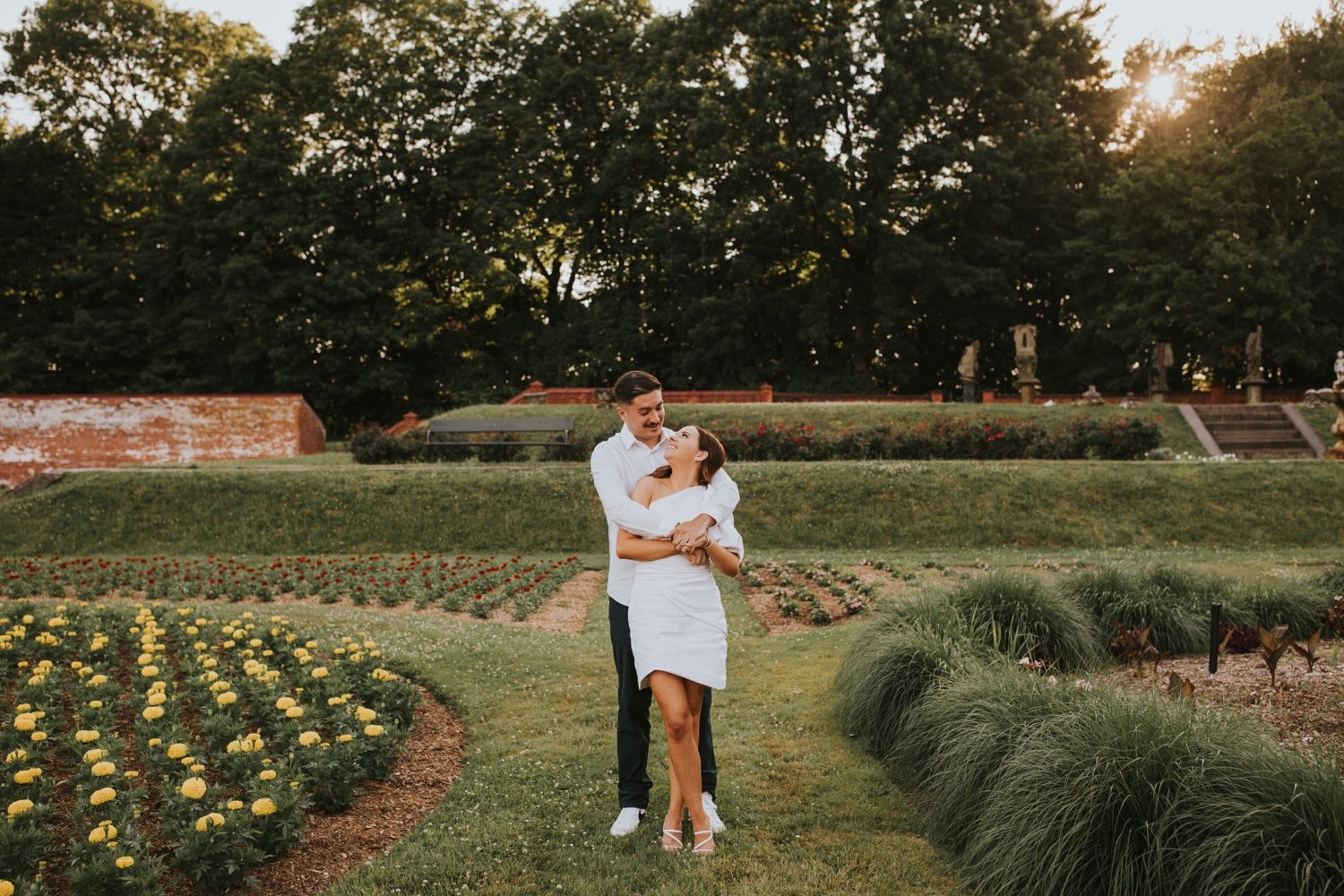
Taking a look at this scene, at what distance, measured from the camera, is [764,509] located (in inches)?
548

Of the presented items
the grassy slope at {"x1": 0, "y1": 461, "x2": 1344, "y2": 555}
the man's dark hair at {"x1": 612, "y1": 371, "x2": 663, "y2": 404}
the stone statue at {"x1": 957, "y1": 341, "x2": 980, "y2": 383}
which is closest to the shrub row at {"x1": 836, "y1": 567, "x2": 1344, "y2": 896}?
the man's dark hair at {"x1": 612, "y1": 371, "x2": 663, "y2": 404}

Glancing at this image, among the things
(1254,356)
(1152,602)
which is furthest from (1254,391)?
(1152,602)

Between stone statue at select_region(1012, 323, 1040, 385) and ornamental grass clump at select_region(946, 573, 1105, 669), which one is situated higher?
stone statue at select_region(1012, 323, 1040, 385)

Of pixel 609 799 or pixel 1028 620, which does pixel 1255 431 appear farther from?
pixel 609 799

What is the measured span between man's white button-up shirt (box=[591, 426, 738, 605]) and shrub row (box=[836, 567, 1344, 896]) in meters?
1.51

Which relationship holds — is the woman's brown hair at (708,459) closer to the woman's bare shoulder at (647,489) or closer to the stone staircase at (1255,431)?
the woman's bare shoulder at (647,489)

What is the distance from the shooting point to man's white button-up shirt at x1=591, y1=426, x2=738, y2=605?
3641 mm

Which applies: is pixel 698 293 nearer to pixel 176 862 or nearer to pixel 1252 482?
pixel 1252 482

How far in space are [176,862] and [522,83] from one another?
32527 mm

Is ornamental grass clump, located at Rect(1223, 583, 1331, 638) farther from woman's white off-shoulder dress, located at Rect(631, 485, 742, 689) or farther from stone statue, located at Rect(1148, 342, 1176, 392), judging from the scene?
stone statue, located at Rect(1148, 342, 1176, 392)

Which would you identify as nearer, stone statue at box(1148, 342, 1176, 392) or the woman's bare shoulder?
the woman's bare shoulder

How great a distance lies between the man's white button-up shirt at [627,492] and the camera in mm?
3641

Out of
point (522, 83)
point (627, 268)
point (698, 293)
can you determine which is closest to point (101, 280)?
point (522, 83)

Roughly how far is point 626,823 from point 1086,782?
1.85m
